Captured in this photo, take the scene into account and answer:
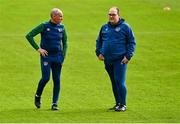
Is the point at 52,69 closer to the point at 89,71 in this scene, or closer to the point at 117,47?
the point at 117,47

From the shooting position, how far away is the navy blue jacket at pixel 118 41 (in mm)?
14770

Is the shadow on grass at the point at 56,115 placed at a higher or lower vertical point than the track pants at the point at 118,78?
lower

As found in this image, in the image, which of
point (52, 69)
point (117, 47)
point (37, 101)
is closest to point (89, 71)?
point (37, 101)

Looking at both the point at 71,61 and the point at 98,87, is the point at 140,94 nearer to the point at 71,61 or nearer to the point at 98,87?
the point at 98,87

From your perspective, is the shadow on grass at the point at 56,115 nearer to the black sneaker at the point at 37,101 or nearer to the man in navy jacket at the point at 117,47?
the black sneaker at the point at 37,101

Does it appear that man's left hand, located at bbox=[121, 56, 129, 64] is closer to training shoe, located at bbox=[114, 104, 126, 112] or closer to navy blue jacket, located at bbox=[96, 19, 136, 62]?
navy blue jacket, located at bbox=[96, 19, 136, 62]

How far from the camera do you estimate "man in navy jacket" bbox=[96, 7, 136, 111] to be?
14.8 meters

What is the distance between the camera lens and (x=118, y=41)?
14.9 m

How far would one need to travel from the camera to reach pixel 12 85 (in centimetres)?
1841

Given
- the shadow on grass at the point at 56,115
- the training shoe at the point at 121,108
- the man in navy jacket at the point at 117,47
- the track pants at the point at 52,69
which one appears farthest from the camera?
the training shoe at the point at 121,108

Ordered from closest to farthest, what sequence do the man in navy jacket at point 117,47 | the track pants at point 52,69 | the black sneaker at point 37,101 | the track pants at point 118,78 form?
1. the man in navy jacket at point 117,47
2. the track pants at point 118,78
3. the track pants at point 52,69
4. the black sneaker at point 37,101

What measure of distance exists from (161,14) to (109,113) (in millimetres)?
18674

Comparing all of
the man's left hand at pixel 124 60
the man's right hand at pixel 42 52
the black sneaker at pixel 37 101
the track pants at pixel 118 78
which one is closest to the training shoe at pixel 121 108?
the track pants at pixel 118 78

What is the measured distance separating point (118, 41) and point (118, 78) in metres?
0.78
